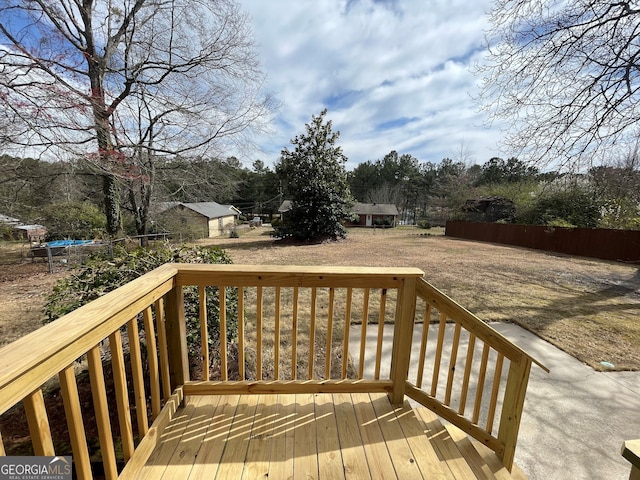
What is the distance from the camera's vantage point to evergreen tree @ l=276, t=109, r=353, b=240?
1388 centimetres

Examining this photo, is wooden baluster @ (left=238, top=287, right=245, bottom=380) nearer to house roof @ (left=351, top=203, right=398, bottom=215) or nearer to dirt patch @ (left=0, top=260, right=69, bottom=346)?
dirt patch @ (left=0, top=260, right=69, bottom=346)

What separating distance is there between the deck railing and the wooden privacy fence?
11733 mm

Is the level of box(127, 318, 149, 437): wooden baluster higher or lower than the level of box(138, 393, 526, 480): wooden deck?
higher

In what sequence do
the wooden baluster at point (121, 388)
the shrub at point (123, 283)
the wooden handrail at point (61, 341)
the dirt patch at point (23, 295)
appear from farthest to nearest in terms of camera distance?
the dirt patch at point (23, 295)
the shrub at point (123, 283)
the wooden baluster at point (121, 388)
the wooden handrail at point (61, 341)

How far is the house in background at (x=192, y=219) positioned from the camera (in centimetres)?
1591

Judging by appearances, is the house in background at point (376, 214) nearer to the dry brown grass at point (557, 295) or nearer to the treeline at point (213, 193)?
the treeline at point (213, 193)

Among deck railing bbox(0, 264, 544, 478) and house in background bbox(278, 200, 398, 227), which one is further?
house in background bbox(278, 200, 398, 227)

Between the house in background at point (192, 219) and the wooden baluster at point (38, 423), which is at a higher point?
the wooden baluster at point (38, 423)

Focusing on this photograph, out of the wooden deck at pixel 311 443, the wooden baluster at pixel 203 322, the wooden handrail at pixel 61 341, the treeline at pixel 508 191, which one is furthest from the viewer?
the treeline at pixel 508 191

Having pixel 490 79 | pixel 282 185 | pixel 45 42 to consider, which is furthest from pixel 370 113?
pixel 45 42

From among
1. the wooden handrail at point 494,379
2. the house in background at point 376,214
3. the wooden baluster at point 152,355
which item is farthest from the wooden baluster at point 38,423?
the house in background at point 376,214

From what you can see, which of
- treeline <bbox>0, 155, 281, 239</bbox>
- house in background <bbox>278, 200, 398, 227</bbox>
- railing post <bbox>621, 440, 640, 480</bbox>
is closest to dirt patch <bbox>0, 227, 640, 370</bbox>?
treeline <bbox>0, 155, 281, 239</bbox>

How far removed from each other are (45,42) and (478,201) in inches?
944

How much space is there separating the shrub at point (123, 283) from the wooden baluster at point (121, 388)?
1186 millimetres
